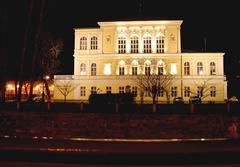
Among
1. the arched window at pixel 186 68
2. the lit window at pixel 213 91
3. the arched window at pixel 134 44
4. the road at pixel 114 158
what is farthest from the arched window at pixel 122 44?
the road at pixel 114 158

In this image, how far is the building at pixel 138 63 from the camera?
48.8m

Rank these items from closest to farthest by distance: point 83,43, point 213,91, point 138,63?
1. point 213,91
2. point 138,63
3. point 83,43

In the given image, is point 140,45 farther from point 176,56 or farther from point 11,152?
point 11,152

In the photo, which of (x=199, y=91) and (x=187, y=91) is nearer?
(x=199, y=91)

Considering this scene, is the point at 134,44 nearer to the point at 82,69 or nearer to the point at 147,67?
the point at 147,67

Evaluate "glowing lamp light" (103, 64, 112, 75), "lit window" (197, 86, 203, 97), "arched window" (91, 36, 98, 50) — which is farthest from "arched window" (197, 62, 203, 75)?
"arched window" (91, 36, 98, 50)

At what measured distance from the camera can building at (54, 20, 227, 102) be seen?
48.8 meters

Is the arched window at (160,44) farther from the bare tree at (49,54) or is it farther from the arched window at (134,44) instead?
the bare tree at (49,54)

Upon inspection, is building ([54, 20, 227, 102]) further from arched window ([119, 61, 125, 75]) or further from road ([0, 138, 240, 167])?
road ([0, 138, 240, 167])

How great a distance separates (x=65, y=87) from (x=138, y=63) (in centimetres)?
1253

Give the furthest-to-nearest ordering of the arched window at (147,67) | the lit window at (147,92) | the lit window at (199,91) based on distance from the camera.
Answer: the arched window at (147,67) → the lit window at (199,91) → the lit window at (147,92)

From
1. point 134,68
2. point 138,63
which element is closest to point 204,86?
point 138,63

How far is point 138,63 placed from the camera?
1943 inches

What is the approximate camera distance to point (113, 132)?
92.2ft
